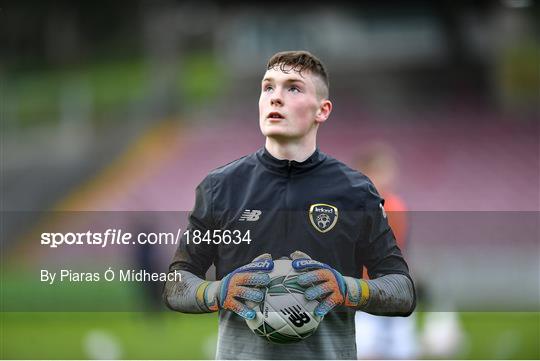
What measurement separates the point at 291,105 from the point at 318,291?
0.73m

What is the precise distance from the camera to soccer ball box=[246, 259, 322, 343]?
312 centimetres

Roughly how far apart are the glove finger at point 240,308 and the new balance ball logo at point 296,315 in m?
0.12

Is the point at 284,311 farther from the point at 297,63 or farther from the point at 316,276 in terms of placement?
the point at 297,63

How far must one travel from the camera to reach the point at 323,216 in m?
3.23

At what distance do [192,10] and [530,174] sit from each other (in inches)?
210

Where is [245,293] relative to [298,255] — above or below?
below

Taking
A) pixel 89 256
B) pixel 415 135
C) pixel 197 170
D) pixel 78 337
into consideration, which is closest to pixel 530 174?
pixel 415 135

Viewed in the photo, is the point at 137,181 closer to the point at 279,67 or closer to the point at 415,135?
the point at 415,135

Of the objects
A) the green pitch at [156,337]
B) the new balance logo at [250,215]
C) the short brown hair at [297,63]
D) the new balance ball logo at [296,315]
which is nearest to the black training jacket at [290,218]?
the new balance logo at [250,215]

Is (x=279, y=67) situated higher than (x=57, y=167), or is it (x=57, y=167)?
(x=57, y=167)

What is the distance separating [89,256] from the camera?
493cm

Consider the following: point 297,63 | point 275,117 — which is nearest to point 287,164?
point 275,117

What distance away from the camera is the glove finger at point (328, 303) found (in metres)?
3.13

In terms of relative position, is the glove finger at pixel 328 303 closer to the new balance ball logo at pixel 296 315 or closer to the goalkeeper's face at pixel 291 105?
the new balance ball logo at pixel 296 315
